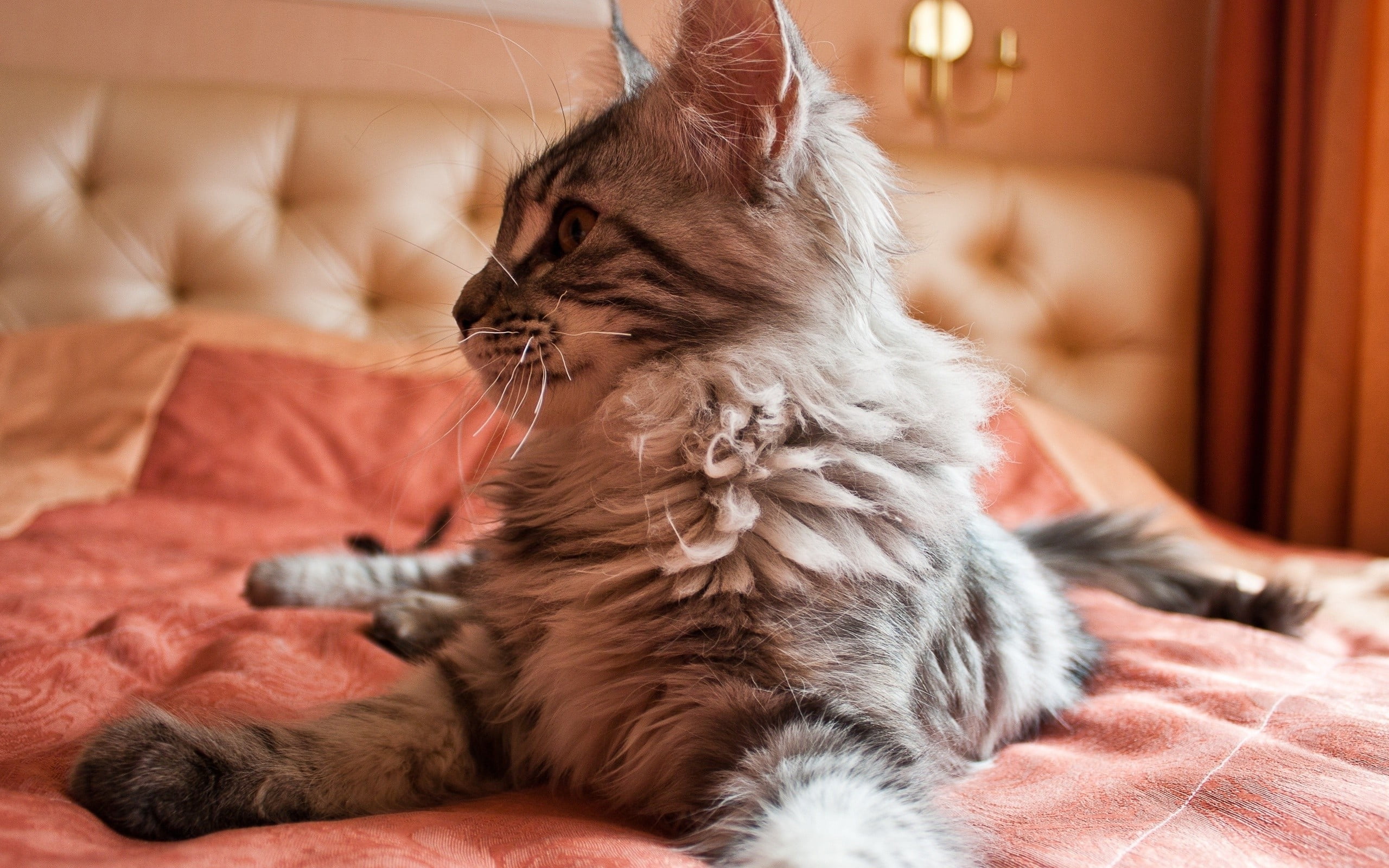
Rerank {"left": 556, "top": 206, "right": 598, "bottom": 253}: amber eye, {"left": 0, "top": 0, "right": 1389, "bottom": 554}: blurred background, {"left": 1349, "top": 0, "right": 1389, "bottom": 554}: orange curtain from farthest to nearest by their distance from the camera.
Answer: {"left": 0, "top": 0, "right": 1389, "bottom": 554}: blurred background, {"left": 1349, "top": 0, "right": 1389, "bottom": 554}: orange curtain, {"left": 556, "top": 206, "right": 598, "bottom": 253}: amber eye

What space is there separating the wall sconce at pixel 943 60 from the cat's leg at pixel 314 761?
228 centimetres

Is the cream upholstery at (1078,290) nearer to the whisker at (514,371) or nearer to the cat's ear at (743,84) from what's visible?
the cat's ear at (743,84)

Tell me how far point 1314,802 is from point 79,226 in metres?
2.68

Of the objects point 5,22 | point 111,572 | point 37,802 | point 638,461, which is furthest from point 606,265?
point 5,22

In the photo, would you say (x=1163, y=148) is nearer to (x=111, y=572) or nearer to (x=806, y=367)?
(x=806, y=367)

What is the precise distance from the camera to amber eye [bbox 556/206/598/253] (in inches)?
38.6

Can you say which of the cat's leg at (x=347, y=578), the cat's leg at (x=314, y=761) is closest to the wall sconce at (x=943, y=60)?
the cat's leg at (x=347, y=578)

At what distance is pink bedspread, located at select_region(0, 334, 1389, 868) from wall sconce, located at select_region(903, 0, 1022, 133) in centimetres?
174

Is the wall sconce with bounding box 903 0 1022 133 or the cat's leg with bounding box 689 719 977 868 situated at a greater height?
the wall sconce with bounding box 903 0 1022 133

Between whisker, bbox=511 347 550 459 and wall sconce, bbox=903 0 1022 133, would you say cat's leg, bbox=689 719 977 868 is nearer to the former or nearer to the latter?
whisker, bbox=511 347 550 459

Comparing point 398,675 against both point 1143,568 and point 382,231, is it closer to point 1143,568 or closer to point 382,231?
point 1143,568

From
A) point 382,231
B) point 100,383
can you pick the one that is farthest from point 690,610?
point 382,231

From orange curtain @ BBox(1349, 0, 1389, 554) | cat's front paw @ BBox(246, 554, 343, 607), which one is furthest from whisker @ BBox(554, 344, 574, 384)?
orange curtain @ BBox(1349, 0, 1389, 554)

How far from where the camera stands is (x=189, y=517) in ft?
5.89
